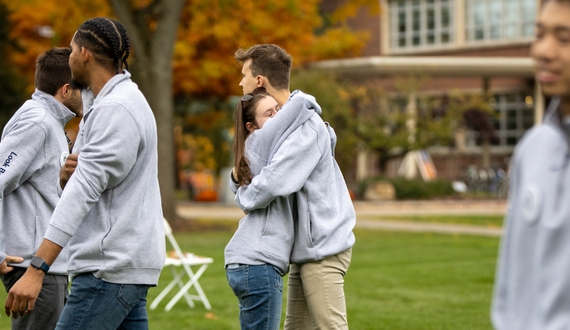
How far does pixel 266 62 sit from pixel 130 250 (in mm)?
1149

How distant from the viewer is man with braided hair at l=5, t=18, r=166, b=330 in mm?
2645

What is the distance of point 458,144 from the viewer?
97.8ft

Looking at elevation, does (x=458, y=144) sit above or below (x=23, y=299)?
below

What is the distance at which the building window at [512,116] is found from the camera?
30.7m

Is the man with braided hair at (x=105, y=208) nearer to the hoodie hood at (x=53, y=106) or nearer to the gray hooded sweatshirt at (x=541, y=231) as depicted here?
the hoodie hood at (x=53, y=106)

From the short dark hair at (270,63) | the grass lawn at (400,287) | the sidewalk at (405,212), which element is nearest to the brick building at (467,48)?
the sidewalk at (405,212)

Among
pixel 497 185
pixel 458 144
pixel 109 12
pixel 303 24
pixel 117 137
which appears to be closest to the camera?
pixel 117 137

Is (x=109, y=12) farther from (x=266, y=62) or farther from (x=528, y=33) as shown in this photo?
(x=528, y=33)

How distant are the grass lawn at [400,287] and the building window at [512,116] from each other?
19.0 m

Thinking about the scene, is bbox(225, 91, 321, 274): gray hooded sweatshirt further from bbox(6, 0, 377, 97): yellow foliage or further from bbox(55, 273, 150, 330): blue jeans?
bbox(6, 0, 377, 97): yellow foliage

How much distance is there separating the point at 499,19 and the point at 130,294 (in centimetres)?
3128

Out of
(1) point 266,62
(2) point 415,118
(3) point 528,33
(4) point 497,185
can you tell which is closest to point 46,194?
(1) point 266,62

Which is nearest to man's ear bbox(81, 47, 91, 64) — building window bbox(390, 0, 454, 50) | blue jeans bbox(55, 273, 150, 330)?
blue jeans bbox(55, 273, 150, 330)

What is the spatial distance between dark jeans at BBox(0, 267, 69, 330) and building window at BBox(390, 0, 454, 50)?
31410 mm
